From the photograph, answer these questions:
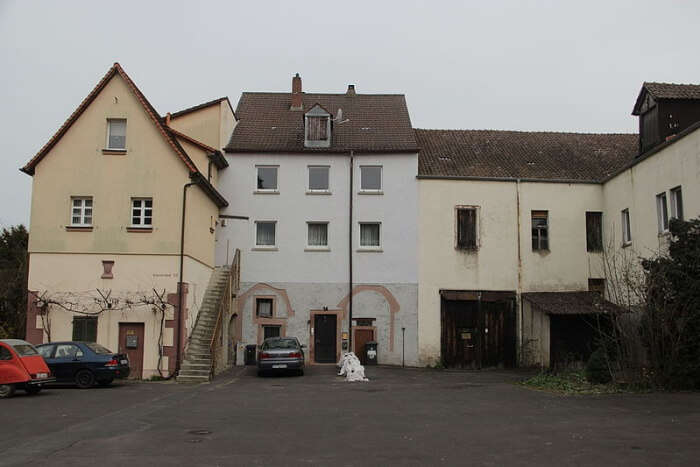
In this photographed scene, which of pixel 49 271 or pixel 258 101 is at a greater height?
pixel 258 101

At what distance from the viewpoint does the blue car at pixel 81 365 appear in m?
22.2

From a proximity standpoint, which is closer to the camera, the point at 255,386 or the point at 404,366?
the point at 255,386

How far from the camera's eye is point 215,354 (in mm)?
26891

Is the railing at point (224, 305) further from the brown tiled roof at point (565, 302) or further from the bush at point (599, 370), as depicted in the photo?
the brown tiled roof at point (565, 302)

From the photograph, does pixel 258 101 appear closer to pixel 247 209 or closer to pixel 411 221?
pixel 247 209

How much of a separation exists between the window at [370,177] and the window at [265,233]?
476cm

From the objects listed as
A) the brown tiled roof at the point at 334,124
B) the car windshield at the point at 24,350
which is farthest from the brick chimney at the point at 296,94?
the car windshield at the point at 24,350

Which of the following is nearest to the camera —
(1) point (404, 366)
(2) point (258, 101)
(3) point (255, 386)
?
(3) point (255, 386)

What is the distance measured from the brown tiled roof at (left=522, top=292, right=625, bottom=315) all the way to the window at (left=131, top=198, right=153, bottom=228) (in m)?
16.9

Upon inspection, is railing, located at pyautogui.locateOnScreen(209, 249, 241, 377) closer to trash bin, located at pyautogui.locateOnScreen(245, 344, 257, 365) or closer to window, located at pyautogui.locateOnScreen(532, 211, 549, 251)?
trash bin, located at pyautogui.locateOnScreen(245, 344, 257, 365)

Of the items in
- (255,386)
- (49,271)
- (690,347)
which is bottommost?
(255,386)

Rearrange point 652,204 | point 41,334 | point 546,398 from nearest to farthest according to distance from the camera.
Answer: point 546,398 → point 41,334 → point 652,204

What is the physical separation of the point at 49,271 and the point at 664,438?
2140 cm

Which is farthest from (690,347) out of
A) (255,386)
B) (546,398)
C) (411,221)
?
(411,221)
